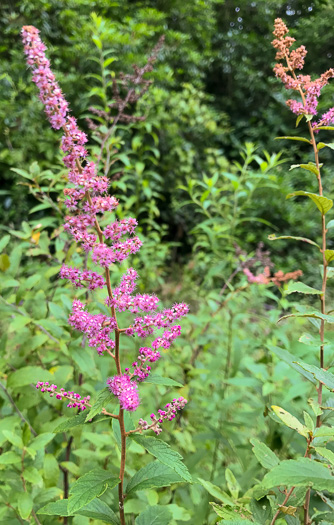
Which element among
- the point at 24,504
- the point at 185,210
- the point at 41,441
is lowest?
the point at 24,504

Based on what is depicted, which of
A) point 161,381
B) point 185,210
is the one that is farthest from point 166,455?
point 185,210

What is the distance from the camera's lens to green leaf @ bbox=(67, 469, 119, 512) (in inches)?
18.7

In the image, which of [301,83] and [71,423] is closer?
[71,423]

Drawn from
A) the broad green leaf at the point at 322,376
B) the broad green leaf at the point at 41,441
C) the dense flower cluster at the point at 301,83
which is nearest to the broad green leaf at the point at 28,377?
the broad green leaf at the point at 41,441

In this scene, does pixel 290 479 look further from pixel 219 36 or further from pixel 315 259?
pixel 219 36

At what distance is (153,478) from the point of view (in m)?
0.57

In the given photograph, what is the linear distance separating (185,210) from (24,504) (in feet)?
12.5

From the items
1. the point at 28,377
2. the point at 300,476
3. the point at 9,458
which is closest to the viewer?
the point at 300,476

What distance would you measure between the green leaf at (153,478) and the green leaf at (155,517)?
9 centimetres

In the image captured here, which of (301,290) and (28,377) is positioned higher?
(301,290)

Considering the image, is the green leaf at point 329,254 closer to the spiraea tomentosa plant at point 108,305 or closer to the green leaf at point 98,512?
the spiraea tomentosa plant at point 108,305

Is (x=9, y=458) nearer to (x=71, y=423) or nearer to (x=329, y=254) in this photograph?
(x=71, y=423)

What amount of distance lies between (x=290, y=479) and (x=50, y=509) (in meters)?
0.37

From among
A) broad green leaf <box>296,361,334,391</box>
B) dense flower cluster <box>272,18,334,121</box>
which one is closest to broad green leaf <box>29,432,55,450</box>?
broad green leaf <box>296,361,334,391</box>
